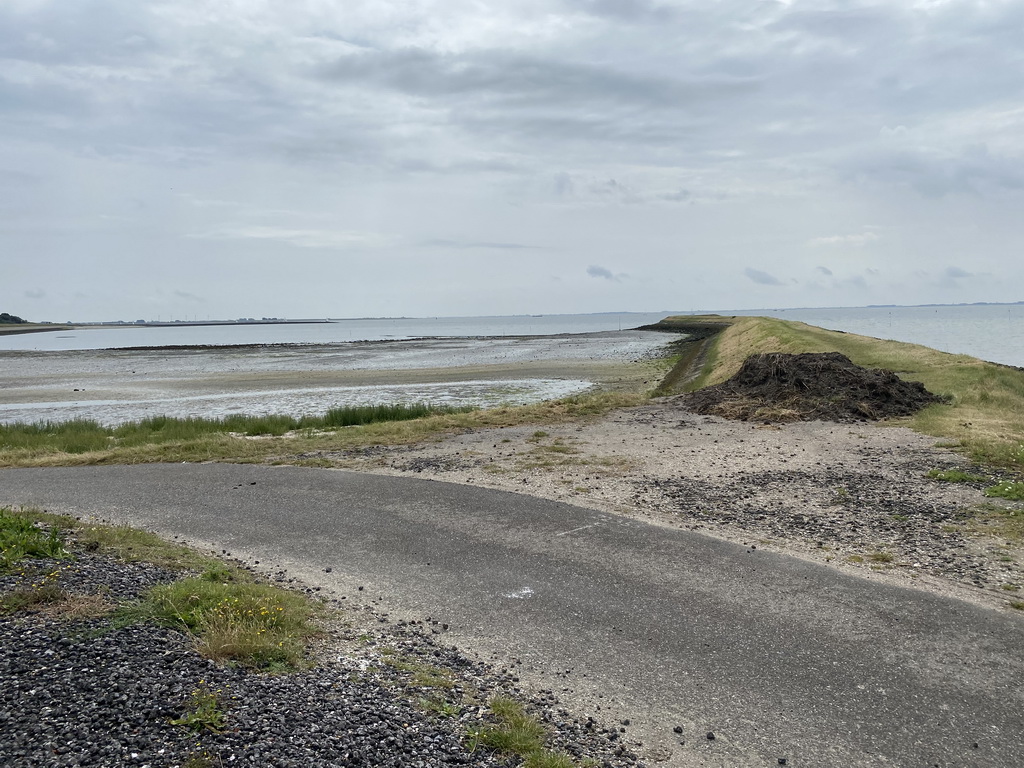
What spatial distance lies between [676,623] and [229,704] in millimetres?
3895

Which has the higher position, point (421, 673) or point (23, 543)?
point (23, 543)

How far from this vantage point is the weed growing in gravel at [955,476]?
A: 11.5m

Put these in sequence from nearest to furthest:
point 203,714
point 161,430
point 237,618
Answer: point 203,714 → point 237,618 → point 161,430

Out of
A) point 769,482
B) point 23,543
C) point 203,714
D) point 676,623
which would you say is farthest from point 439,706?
point 769,482

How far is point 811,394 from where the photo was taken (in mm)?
19828

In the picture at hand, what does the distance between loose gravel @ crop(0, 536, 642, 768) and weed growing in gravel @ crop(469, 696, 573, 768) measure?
88mm

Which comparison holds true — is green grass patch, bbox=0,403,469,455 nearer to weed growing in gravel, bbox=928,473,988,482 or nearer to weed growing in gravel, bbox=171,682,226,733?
weed growing in gravel, bbox=171,682,226,733

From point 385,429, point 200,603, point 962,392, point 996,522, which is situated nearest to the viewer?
point 200,603

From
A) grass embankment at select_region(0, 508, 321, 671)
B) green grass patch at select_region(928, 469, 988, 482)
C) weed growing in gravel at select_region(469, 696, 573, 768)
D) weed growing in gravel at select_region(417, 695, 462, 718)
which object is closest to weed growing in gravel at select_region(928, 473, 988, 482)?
green grass patch at select_region(928, 469, 988, 482)

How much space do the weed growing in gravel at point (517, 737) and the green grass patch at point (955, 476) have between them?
967 centimetres

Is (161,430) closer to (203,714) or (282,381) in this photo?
(203,714)

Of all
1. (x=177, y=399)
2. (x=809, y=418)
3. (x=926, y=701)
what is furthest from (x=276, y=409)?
(x=926, y=701)

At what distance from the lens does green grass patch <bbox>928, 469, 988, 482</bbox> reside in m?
11.5

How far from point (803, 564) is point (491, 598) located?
3.58m
